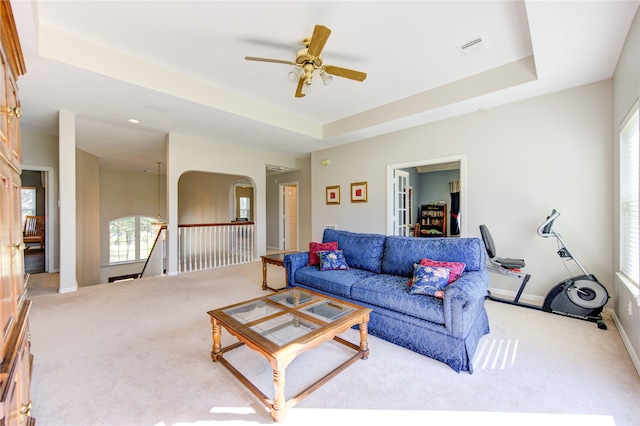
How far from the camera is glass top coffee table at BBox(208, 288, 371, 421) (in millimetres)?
1562

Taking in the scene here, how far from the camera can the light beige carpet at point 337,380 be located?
1.58 m

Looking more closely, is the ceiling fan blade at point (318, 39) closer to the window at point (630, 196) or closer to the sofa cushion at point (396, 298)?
the sofa cushion at point (396, 298)

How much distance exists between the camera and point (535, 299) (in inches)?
136

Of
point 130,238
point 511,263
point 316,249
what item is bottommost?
point 130,238

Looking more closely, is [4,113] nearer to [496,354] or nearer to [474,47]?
[496,354]

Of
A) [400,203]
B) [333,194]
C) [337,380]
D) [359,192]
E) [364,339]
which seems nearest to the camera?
[337,380]

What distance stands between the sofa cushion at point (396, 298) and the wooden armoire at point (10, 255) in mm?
2252

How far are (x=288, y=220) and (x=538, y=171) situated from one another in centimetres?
615

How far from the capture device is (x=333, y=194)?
601 cm

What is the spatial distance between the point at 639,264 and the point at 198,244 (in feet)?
20.1

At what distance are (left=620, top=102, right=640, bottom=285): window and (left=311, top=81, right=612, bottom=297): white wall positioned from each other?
1.58 feet

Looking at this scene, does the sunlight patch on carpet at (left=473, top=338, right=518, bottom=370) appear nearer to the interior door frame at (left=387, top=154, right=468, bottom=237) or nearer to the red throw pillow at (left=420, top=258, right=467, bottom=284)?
the red throw pillow at (left=420, top=258, right=467, bottom=284)

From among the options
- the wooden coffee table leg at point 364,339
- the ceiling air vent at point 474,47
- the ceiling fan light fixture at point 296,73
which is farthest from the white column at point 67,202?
the ceiling air vent at point 474,47

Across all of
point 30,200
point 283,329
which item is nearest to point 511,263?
point 283,329
